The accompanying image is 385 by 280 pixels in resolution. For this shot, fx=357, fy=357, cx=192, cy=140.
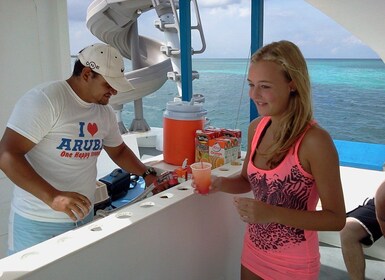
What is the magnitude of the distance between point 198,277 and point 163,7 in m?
4.72

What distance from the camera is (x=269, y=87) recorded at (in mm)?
1058

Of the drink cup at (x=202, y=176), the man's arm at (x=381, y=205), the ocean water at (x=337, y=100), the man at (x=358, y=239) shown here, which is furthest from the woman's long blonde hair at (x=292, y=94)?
the ocean water at (x=337, y=100)

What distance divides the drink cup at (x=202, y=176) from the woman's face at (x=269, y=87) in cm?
31

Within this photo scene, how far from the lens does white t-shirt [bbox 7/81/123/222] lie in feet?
4.08

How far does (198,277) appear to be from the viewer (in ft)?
4.83

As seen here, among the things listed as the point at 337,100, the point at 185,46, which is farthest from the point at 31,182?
the point at 337,100

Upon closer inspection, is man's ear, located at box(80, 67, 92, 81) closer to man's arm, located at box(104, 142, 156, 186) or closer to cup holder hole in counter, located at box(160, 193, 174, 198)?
man's arm, located at box(104, 142, 156, 186)

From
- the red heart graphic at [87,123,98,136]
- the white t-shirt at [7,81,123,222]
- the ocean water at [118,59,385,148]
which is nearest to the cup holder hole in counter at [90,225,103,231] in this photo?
the white t-shirt at [7,81,123,222]

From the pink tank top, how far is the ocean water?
5.69 m

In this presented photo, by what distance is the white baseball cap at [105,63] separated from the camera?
133 cm

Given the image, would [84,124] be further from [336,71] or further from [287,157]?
[336,71]

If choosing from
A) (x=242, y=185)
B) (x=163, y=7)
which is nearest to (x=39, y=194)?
(x=242, y=185)

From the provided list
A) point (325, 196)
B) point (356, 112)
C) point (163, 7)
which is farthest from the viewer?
point (356, 112)

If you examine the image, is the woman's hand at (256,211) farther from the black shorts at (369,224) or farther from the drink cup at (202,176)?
the black shorts at (369,224)
